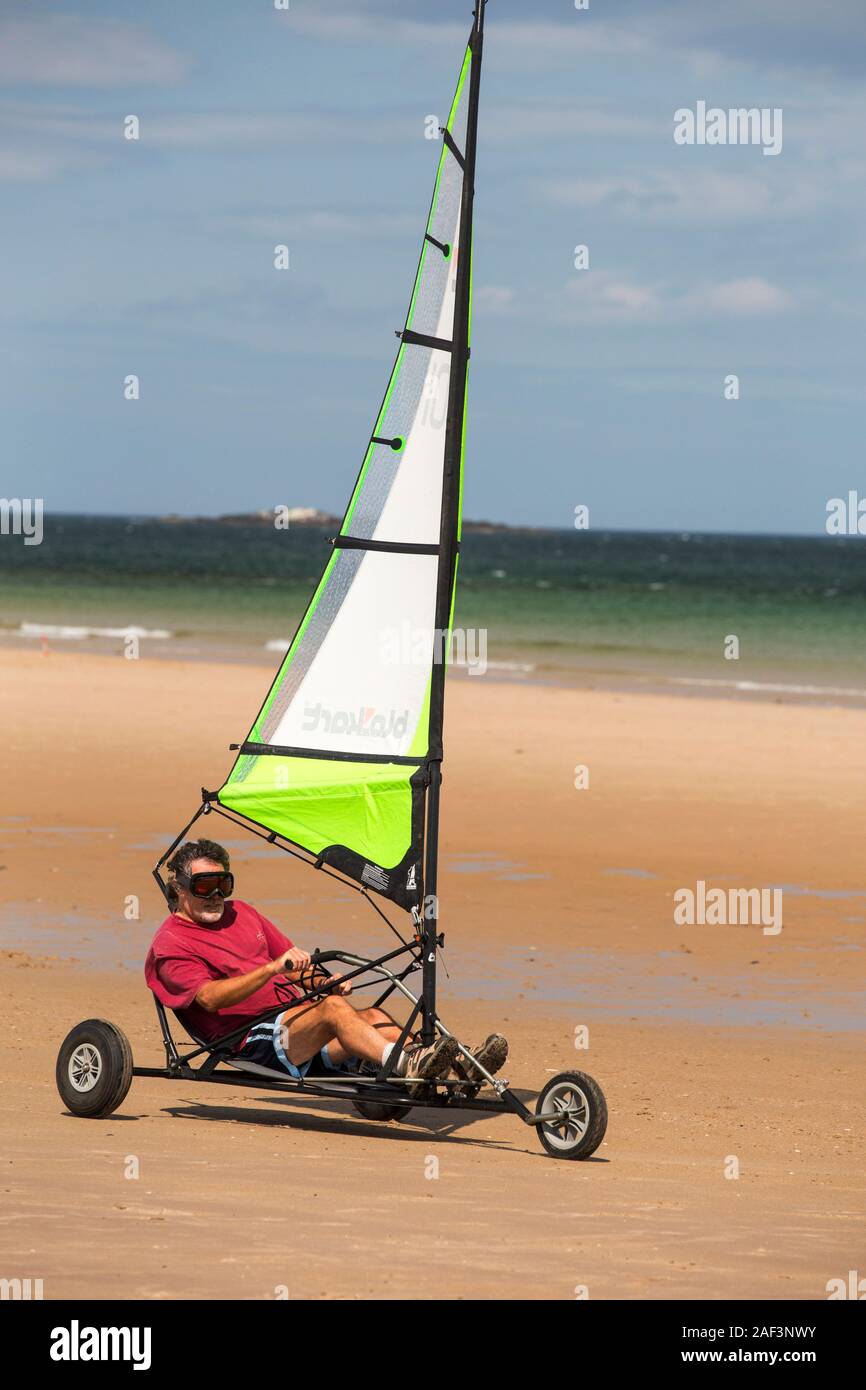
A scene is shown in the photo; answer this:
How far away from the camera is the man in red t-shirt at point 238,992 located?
788 centimetres

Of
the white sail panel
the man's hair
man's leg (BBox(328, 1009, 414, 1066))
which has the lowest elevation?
man's leg (BBox(328, 1009, 414, 1066))

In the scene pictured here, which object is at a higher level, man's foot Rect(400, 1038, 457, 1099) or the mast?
the mast

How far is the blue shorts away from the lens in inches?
316

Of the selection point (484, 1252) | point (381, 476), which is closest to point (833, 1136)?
point (484, 1252)

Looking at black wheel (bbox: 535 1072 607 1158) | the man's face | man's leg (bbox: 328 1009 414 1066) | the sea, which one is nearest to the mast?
man's leg (bbox: 328 1009 414 1066)

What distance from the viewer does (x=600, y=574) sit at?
101 m

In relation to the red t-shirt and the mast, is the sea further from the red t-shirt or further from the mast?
the red t-shirt

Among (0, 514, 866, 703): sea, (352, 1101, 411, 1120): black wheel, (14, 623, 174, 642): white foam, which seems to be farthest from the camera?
(14, 623, 174, 642): white foam

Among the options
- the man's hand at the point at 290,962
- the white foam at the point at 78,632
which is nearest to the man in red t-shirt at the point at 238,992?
the man's hand at the point at 290,962

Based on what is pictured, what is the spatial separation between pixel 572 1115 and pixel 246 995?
55.4 inches

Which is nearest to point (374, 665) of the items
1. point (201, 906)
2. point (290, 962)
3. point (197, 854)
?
point (197, 854)

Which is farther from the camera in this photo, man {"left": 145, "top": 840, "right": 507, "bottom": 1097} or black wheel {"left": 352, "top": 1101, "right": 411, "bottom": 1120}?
black wheel {"left": 352, "top": 1101, "right": 411, "bottom": 1120}

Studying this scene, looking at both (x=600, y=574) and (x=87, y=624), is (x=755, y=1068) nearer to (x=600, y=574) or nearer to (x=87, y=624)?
(x=87, y=624)

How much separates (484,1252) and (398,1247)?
0.26m
